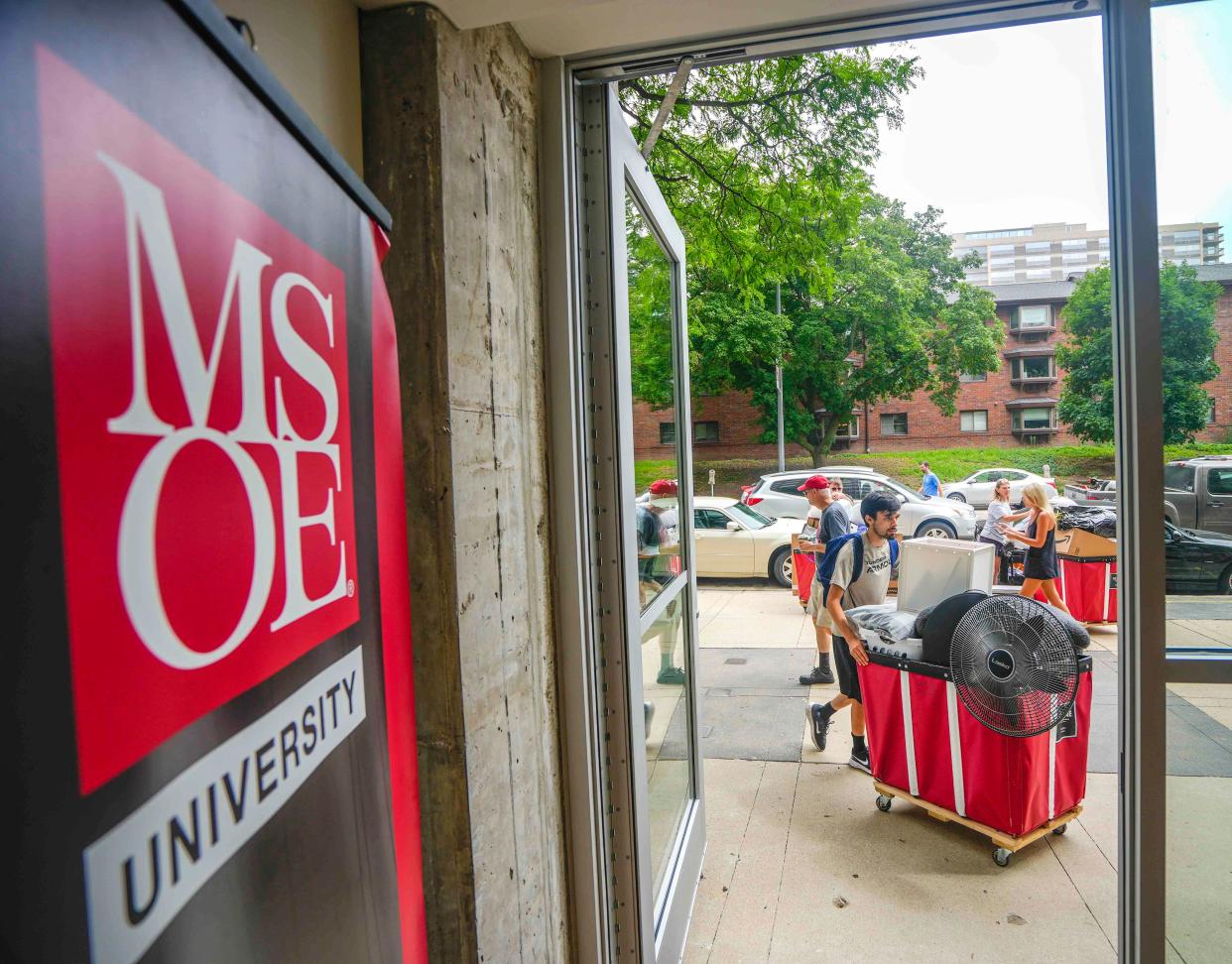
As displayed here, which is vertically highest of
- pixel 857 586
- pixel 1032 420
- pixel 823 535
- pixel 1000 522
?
pixel 1032 420

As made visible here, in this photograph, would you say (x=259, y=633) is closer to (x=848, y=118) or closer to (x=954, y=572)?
(x=954, y=572)

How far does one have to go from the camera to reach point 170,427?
0.60 meters

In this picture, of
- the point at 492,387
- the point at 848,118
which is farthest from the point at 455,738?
the point at 848,118

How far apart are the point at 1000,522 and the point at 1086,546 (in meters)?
1.94

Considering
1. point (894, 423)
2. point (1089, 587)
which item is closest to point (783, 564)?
point (1089, 587)

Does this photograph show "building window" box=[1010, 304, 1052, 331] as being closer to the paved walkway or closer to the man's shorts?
the paved walkway

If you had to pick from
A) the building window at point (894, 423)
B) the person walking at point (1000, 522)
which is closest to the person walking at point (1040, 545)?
the person walking at point (1000, 522)

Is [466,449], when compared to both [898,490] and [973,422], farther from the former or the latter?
[973,422]

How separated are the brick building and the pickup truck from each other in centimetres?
2790

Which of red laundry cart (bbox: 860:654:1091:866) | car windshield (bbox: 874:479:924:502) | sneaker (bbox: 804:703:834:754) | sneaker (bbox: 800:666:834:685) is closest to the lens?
red laundry cart (bbox: 860:654:1091:866)

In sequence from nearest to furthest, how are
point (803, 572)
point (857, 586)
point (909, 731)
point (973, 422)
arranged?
point (909, 731)
point (857, 586)
point (803, 572)
point (973, 422)

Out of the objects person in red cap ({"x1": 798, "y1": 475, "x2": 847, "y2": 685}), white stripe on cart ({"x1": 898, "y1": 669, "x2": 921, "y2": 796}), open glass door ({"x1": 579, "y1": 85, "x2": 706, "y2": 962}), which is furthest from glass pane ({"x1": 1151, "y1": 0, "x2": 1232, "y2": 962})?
person in red cap ({"x1": 798, "y1": 475, "x2": 847, "y2": 685})

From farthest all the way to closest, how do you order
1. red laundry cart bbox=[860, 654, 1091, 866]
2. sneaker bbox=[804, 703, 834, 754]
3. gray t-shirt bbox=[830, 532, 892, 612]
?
1. sneaker bbox=[804, 703, 834, 754]
2. gray t-shirt bbox=[830, 532, 892, 612]
3. red laundry cart bbox=[860, 654, 1091, 866]

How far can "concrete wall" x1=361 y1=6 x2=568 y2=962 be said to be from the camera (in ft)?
4.76
